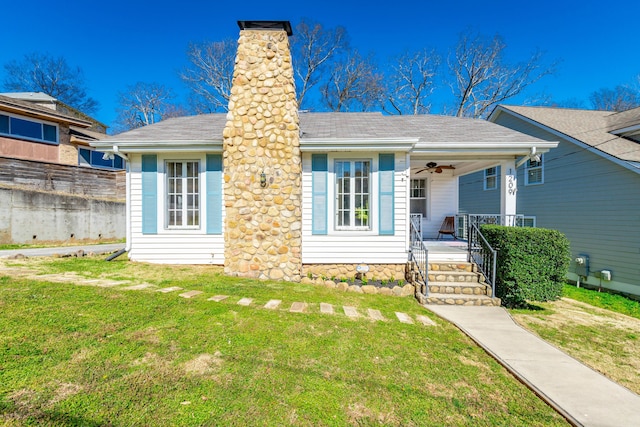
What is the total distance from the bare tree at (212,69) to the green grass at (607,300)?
819 inches

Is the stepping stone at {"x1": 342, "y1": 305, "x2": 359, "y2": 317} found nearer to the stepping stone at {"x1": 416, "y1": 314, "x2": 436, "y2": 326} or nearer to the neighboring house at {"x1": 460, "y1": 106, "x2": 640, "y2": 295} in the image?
the stepping stone at {"x1": 416, "y1": 314, "x2": 436, "y2": 326}

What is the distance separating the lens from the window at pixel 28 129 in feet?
44.9

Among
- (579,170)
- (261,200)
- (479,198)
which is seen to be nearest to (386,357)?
(261,200)

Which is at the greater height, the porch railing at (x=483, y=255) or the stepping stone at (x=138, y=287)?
the porch railing at (x=483, y=255)

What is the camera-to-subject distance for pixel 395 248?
686 cm

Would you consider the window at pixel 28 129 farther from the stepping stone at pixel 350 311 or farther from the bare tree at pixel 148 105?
the stepping stone at pixel 350 311

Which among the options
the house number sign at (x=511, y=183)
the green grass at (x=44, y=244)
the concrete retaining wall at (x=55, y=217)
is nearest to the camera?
the house number sign at (x=511, y=183)

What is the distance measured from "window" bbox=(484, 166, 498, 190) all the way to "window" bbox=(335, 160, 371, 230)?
356 inches

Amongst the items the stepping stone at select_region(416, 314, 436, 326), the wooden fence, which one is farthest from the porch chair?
the wooden fence

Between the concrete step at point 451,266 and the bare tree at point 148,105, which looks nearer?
the concrete step at point 451,266

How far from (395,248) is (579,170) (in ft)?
A: 26.5

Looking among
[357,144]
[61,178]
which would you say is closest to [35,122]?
[61,178]

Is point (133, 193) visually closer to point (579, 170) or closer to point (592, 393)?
point (592, 393)

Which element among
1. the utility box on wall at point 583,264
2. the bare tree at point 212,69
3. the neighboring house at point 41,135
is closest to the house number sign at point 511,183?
the utility box on wall at point 583,264
